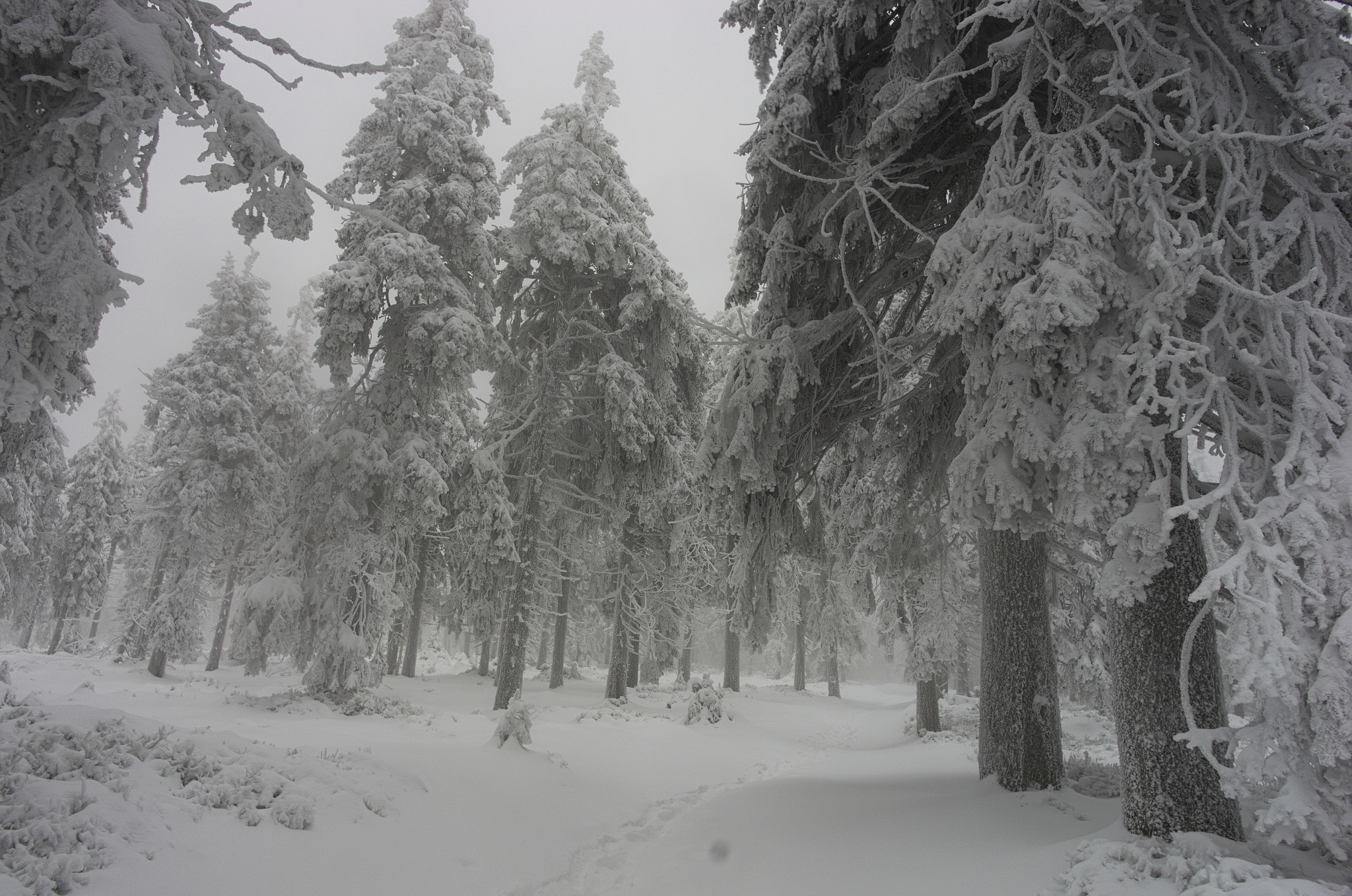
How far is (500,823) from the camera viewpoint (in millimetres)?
6492

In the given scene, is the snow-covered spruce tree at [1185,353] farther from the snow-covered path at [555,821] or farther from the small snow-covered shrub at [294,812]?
the small snow-covered shrub at [294,812]

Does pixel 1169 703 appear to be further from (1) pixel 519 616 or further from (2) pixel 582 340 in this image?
(2) pixel 582 340

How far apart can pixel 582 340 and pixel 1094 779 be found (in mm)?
12138

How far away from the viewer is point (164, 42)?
415 cm

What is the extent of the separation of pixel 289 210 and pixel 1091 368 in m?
5.60

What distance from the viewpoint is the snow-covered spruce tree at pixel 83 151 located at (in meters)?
3.87

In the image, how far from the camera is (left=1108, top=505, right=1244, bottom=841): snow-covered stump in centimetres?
450

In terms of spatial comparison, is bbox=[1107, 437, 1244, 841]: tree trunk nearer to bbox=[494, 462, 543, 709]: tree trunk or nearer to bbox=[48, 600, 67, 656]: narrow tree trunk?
bbox=[494, 462, 543, 709]: tree trunk

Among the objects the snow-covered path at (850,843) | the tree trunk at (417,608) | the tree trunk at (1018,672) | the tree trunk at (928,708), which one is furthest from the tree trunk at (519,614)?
the tree trunk at (928,708)

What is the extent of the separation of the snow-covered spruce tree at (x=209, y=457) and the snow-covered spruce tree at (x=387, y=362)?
872 centimetres

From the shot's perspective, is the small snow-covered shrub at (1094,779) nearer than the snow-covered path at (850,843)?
No

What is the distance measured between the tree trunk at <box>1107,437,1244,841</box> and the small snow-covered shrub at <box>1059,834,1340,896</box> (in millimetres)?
279

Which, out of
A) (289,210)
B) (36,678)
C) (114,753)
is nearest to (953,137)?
(289,210)

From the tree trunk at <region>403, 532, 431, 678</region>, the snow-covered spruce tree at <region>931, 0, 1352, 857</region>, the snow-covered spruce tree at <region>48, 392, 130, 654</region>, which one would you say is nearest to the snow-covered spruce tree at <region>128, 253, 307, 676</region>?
the tree trunk at <region>403, 532, 431, 678</region>
